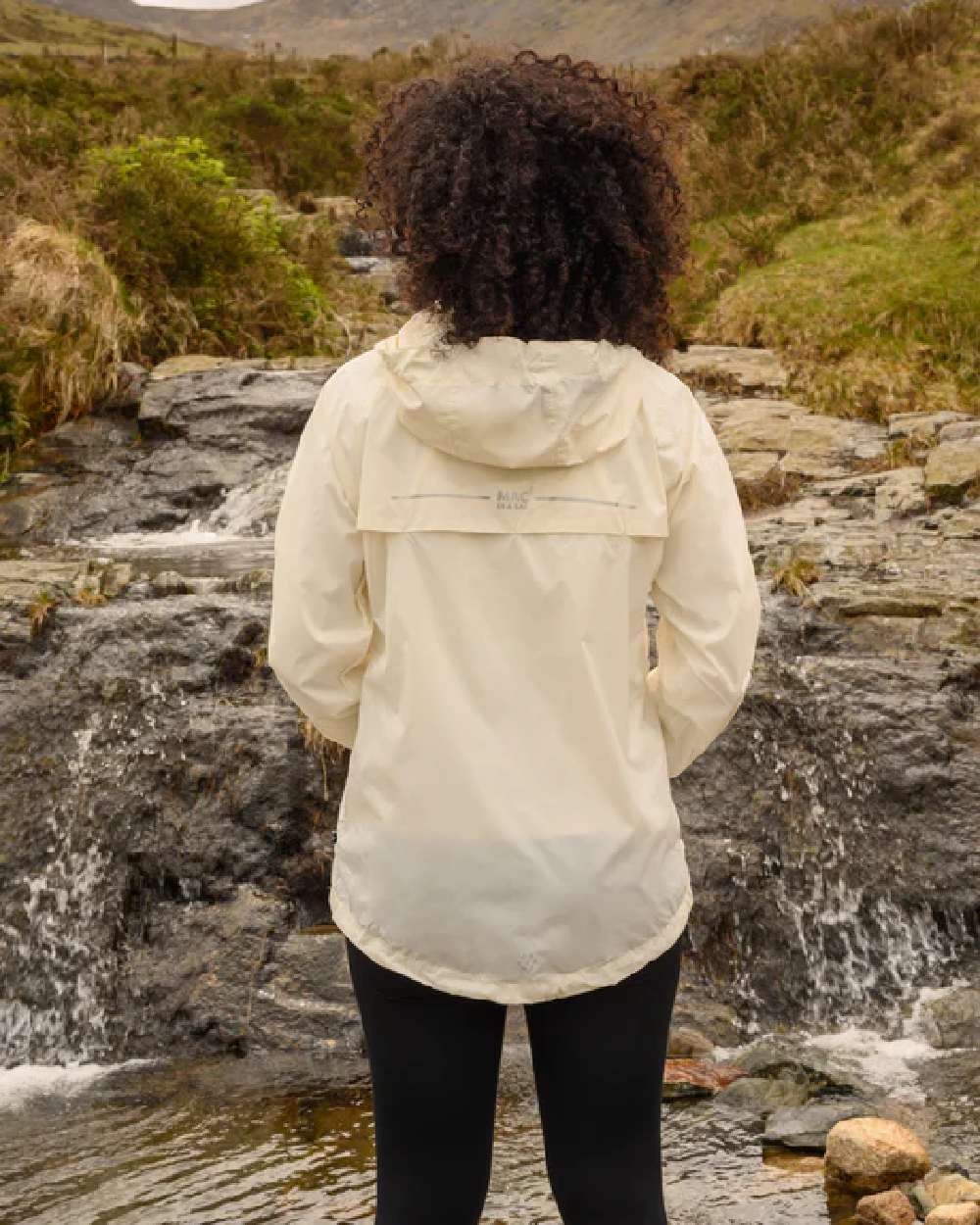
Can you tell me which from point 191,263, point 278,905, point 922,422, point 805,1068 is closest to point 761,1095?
point 805,1068

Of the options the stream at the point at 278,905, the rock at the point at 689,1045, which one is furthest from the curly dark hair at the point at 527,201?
the rock at the point at 689,1045

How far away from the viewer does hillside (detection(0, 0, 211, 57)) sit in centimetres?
4719

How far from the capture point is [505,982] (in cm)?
215

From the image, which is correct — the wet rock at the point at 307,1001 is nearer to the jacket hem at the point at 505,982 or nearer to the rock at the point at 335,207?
the jacket hem at the point at 505,982

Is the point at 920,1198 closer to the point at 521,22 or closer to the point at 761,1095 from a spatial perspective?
the point at 761,1095

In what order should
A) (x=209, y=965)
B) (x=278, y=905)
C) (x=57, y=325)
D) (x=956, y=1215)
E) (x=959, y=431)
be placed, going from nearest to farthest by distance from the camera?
(x=956, y=1215) < (x=209, y=965) < (x=278, y=905) < (x=959, y=431) < (x=57, y=325)

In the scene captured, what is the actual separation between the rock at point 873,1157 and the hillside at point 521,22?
141 ft

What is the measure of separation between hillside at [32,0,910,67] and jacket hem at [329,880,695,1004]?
44386 mm

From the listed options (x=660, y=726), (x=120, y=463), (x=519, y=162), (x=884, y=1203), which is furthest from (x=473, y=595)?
(x=120, y=463)

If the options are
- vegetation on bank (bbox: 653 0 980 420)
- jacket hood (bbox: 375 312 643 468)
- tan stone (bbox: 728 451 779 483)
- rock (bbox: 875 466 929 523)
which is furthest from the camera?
vegetation on bank (bbox: 653 0 980 420)

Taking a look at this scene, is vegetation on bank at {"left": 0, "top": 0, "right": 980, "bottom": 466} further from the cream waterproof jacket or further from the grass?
the cream waterproof jacket

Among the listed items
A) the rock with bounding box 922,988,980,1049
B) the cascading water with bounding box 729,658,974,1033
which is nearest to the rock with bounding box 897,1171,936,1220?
the rock with bounding box 922,988,980,1049

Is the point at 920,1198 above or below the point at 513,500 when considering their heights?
below

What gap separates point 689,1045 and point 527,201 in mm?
3730
